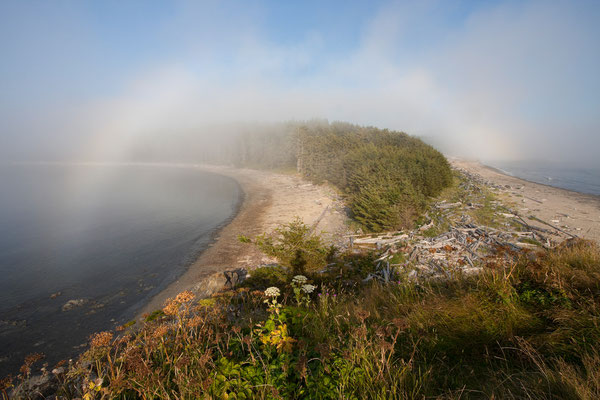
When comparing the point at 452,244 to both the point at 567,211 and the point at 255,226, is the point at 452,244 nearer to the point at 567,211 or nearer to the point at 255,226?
the point at 255,226

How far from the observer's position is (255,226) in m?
19.9

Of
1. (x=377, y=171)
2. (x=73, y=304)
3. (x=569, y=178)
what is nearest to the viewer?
(x=73, y=304)

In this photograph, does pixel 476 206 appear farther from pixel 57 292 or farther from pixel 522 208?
pixel 57 292

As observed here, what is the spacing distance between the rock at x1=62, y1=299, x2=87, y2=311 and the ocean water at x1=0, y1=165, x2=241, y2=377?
0.57 feet

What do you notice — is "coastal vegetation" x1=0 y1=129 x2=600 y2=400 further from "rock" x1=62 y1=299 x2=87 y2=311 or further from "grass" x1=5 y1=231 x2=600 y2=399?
"rock" x1=62 y1=299 x2=87 y2=311

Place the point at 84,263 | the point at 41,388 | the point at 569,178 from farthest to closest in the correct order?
the point at 569,178, the point at 84,263, the point at 41,388

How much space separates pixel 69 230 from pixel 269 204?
19.0 meters

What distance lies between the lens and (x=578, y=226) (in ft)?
44.5

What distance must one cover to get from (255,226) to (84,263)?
444 inches

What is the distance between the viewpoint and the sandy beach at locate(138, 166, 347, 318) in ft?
38.5

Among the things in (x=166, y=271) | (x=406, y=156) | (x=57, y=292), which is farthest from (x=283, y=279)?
(x=406, y=156)

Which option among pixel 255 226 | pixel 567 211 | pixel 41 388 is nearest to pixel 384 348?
pixel 41 388

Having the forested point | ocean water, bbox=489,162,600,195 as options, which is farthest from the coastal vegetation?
ocean water, bbox=489,162,600,195

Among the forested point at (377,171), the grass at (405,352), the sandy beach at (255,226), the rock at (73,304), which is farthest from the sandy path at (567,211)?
the rock at (73,304)
